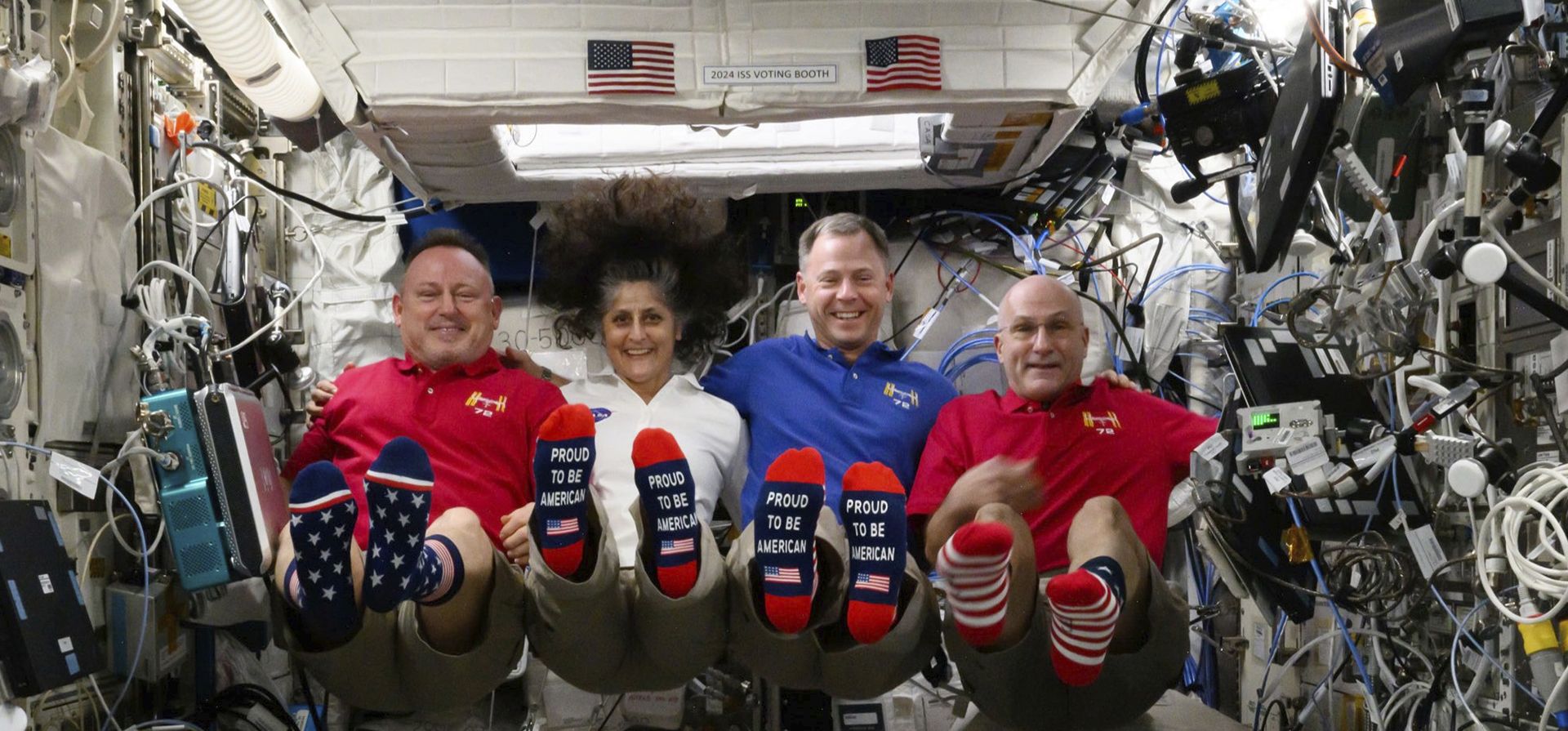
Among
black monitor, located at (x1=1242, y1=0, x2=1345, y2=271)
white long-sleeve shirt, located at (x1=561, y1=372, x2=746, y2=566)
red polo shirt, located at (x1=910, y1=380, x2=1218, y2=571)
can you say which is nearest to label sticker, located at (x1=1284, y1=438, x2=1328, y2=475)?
red polo shirt, located at (x1=910, y1=380, x2=1218, y2=571)

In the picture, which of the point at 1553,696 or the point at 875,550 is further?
the point at 875,550

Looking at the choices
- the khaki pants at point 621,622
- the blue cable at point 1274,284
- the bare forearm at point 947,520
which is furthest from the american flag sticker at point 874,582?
the blue cable at point 1274,284

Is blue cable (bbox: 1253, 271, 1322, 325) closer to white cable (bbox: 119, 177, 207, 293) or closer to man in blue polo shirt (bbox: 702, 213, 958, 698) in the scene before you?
man in blue polo shirt (bbox: 702, 213, 958, 698)

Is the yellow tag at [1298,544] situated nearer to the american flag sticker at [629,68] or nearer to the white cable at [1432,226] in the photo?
the white cable at [1432,226]

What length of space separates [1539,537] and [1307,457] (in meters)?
0.60

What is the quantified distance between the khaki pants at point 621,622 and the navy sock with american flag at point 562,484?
52mm

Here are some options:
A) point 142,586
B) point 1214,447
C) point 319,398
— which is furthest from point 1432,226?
point 142,586

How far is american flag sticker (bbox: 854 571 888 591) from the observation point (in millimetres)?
2447

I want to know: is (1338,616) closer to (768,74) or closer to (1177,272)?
(1177,272)

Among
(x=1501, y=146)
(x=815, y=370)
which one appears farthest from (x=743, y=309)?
(x=1501, y=146)

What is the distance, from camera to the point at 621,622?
2576mm

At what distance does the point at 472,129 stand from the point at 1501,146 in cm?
276

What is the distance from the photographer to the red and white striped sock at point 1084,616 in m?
2.28

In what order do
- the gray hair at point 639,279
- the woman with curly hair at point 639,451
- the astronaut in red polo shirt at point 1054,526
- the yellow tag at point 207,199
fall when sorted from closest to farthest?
the astronaut in red polo shirt at point 1054,526 < the woman with curly hair at point 639,451 < the gray hair at point 639,279 < the yellow tag at point 207,199
